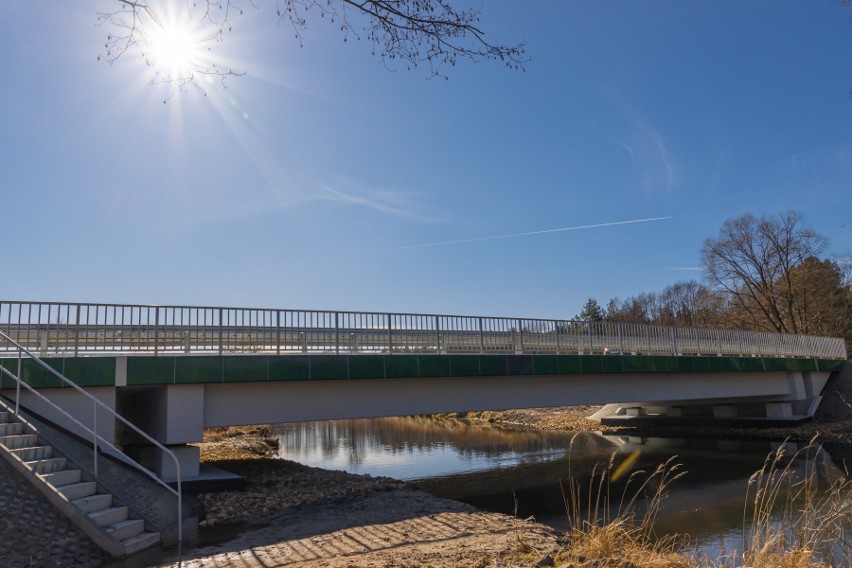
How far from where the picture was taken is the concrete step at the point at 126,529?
299 inches

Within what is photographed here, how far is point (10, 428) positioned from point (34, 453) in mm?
929

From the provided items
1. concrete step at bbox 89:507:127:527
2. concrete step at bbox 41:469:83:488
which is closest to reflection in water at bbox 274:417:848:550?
concrete step at bbox 89:507:127:527

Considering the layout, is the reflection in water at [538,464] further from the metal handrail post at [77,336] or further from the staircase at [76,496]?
the metal handrail post at [77,336]

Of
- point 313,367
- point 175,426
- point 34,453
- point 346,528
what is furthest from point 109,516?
point 313,367

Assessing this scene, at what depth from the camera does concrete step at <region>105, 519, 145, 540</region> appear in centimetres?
759

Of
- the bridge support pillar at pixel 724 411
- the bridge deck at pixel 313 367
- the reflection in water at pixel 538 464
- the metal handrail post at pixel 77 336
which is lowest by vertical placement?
the reflection in water at pixel 538 464

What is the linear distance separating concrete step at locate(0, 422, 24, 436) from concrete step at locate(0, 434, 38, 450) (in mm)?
271

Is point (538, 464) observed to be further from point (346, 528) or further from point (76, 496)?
point (76, 496)

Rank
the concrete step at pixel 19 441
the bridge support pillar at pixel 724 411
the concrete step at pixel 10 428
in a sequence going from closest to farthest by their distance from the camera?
the concrete step at pixel 19 441 < the concrete step at pixel 10 428 < the bridge support pillar at pixel 724 411

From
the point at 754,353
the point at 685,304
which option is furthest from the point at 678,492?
the point at 685,304

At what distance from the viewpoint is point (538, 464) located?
868 inches

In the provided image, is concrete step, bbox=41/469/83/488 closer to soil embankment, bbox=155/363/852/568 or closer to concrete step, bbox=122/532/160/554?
concrete step, bbox=122/532/160/554

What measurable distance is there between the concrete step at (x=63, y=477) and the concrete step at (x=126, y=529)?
1.01 m

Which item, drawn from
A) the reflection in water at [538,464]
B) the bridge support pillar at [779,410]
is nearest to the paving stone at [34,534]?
the reflection in water at [538,464]
